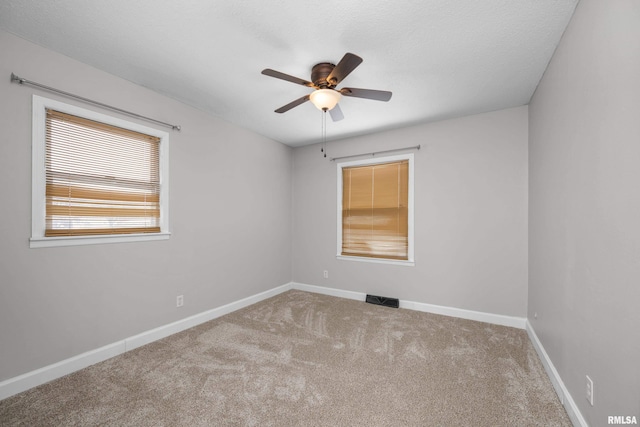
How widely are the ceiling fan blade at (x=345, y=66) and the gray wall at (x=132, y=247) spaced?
1968mm

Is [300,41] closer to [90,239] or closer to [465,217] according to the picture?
[90,239]

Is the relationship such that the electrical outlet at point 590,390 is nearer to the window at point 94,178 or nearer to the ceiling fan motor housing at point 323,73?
the ceiling fan motor housing at point 323,73

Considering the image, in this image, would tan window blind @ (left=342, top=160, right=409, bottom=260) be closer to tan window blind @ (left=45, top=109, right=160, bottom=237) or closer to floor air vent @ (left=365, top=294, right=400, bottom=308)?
floor air vent @ (left=365, top=294, right=400, bottom=308)

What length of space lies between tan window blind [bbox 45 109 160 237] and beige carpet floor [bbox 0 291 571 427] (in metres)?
1.24

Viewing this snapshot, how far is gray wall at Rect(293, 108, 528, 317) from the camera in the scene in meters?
3.04

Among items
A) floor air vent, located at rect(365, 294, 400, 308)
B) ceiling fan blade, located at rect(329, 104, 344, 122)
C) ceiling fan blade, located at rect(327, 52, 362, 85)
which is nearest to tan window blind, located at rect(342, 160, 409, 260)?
floor air vent, located at rect(365, 294, 400, 308)

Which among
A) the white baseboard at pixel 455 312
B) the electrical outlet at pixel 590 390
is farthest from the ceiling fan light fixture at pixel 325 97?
the white baseboard at pixel 455 312

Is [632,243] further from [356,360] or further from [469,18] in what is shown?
[356,360]

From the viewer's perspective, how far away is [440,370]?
216 cm

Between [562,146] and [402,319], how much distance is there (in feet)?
7.83

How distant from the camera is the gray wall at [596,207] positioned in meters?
1.11

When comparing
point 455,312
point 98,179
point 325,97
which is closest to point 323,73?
point 325,97

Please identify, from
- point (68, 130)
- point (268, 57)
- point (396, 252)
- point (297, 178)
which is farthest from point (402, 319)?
point (68, 130)

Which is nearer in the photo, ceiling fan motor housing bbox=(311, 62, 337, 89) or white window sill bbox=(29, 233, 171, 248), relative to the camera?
white window sill bbox=(29, 233, 171, 248)
